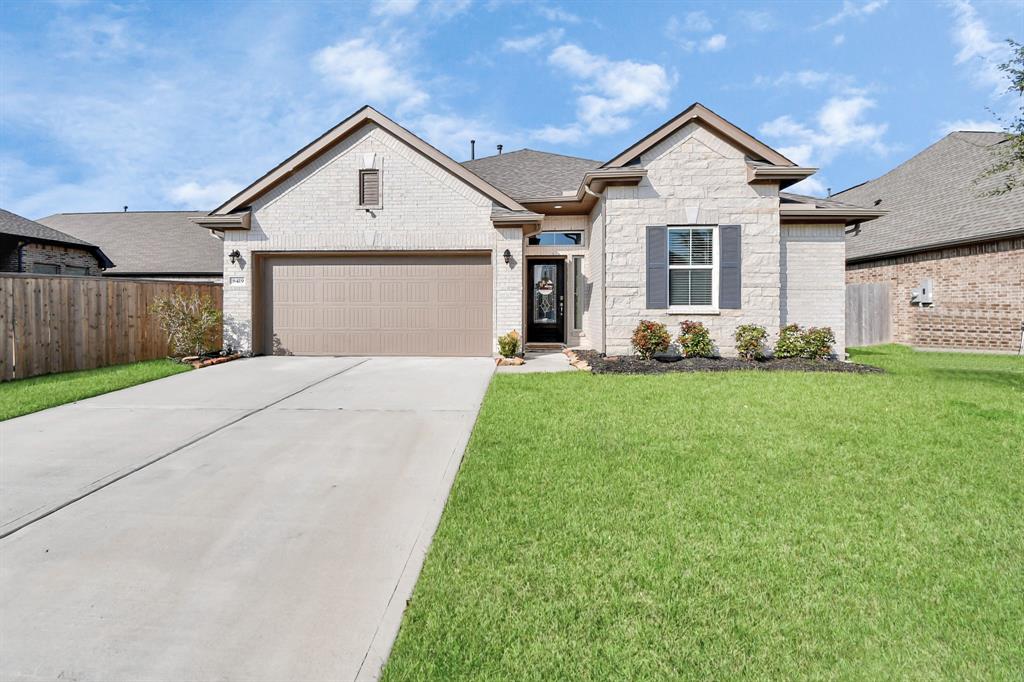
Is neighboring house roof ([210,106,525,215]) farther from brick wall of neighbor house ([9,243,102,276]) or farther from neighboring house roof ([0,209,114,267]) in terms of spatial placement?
brick wall of neighbor house ([9,243,102,276])

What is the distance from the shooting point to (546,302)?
13.4 metres

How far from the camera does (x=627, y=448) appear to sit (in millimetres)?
4496

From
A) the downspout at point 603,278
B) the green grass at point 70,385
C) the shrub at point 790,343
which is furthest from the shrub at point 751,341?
the green grass at point 70,385

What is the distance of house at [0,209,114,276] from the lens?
1523 centimetres

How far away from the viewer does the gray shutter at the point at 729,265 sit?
1004cm

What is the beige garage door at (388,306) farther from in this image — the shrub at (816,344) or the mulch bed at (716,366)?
the shrub at (816,344)

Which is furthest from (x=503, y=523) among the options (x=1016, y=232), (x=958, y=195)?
(x=958, y=195)

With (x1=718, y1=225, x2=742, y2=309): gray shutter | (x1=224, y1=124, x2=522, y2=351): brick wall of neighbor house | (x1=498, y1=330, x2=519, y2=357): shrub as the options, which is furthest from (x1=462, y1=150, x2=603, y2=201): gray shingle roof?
(x1=718, y1=225, x2=742, y2=309): gray shutter

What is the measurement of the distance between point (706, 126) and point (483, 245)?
17.7 feet

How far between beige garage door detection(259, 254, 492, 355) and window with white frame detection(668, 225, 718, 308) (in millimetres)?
4133

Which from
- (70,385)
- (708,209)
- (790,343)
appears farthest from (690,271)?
(70,385)

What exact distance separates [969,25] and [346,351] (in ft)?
51.8

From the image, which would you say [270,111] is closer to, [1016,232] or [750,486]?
[750,486]

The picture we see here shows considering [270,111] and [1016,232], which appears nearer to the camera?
[270,111]
